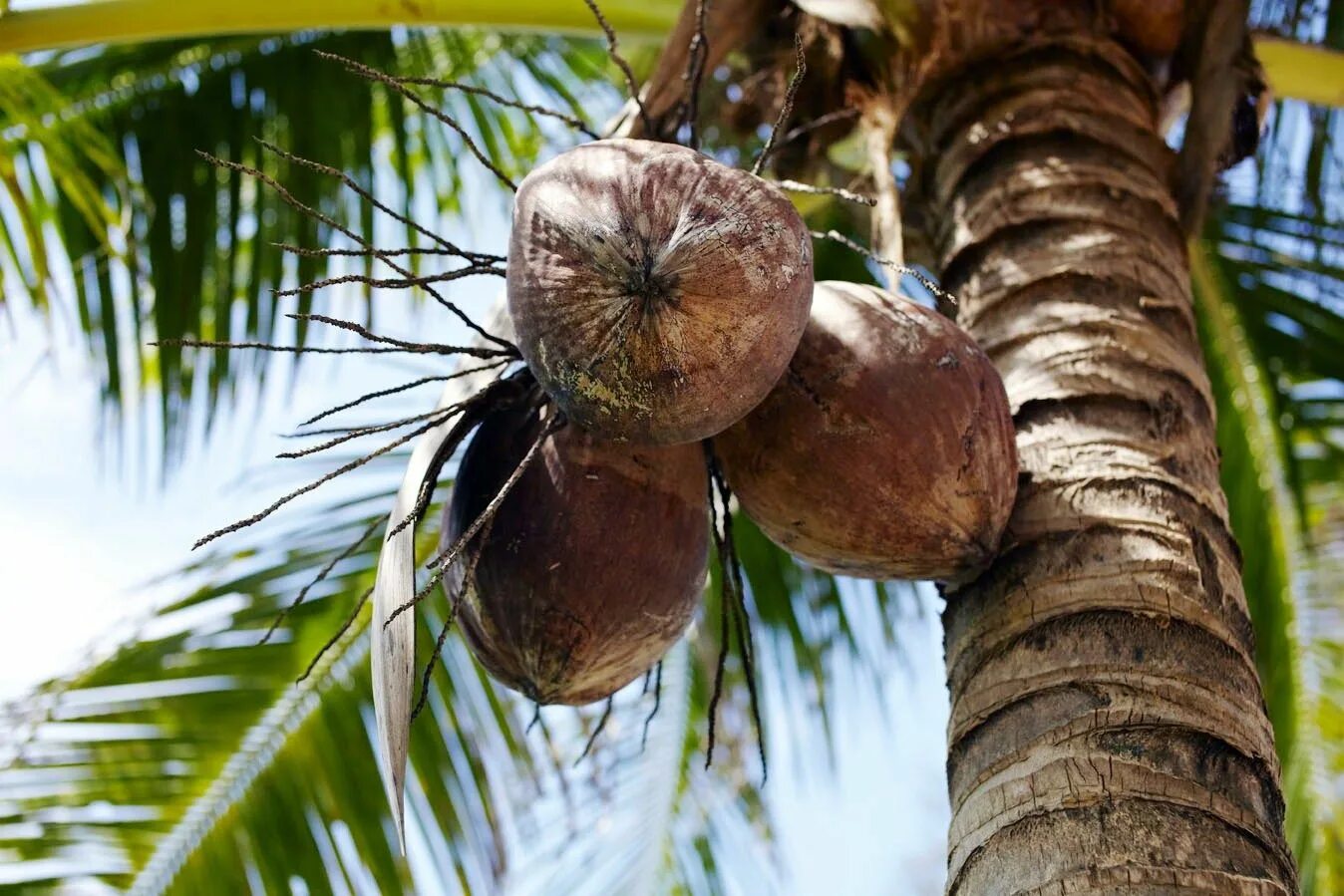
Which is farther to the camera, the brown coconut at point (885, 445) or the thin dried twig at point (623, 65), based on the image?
the thin dried twig at point (623, 65)

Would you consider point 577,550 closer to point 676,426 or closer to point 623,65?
point 676,426

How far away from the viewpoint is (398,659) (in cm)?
129

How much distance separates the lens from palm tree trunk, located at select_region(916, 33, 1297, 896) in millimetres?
1265

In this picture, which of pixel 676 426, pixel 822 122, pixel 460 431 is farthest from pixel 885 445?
pixel 822 122

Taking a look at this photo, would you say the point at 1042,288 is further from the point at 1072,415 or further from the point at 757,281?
the point at 757,281

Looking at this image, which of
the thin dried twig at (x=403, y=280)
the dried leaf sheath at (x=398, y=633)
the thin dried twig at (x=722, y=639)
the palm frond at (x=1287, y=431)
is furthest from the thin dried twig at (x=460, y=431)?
the palm frond at (x=1287, y=431)

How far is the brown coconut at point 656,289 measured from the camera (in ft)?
4.02

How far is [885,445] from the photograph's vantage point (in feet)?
4.69

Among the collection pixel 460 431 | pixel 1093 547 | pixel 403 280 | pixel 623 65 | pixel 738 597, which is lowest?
pixel 1093 547

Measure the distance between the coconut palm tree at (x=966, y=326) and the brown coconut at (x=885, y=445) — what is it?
125mm

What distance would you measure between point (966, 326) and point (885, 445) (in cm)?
49

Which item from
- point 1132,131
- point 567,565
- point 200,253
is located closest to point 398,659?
point 567,565

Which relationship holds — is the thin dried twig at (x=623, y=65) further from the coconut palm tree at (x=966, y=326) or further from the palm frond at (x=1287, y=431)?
the palm frond at (x=1287, y=431)

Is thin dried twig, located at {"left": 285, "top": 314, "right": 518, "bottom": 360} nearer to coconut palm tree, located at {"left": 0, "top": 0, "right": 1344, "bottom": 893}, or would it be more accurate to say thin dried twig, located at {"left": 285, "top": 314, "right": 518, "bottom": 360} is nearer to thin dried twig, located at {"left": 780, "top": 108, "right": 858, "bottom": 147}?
coconut palm tree, located at {"left": 0, "top": 0, "right": 1344, "bottom": 893}
